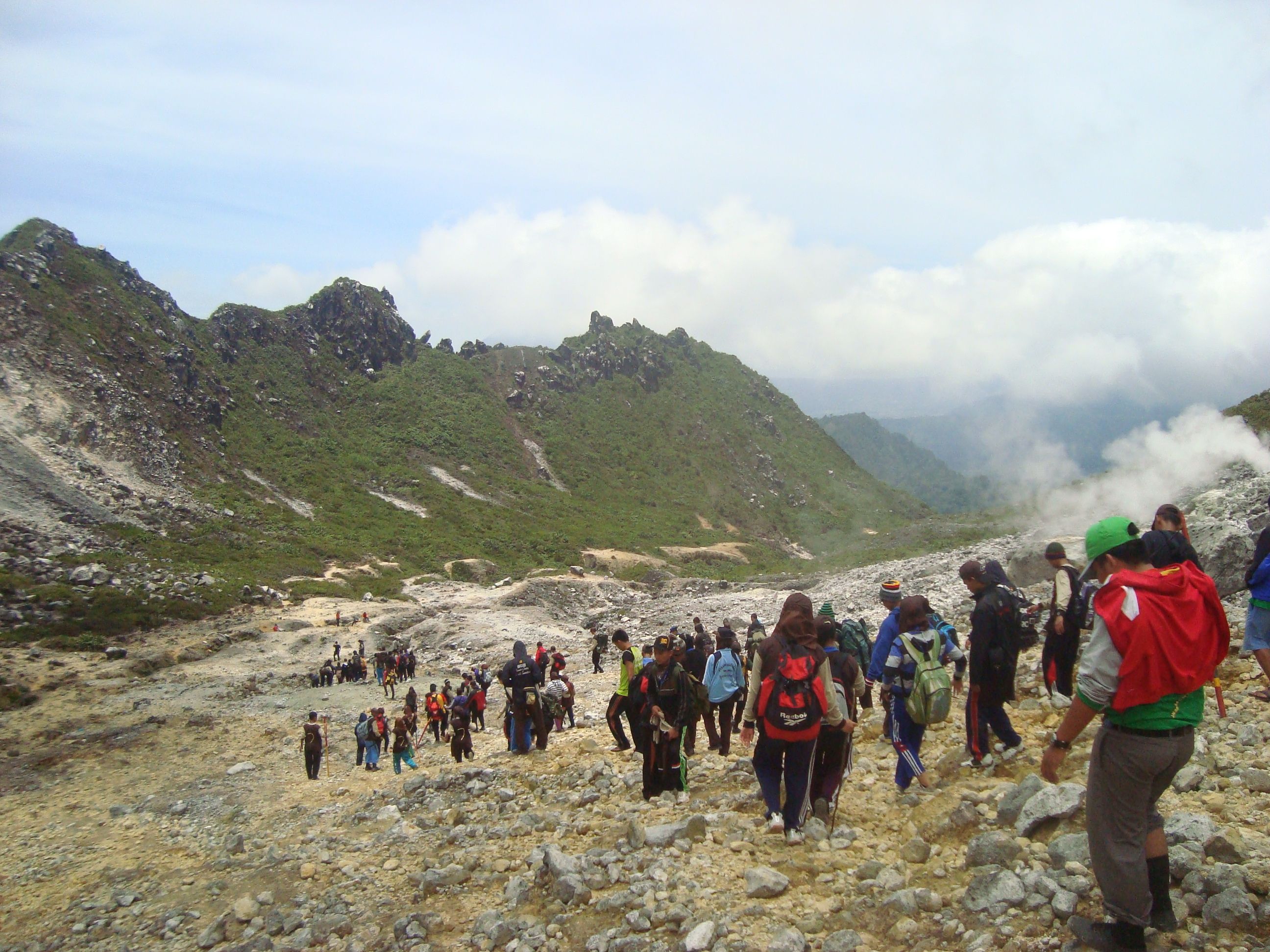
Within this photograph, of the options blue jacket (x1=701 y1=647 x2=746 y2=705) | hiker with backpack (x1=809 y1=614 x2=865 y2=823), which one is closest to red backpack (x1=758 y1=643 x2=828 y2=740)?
hiker with backpack (x1=809 y1=614 x2=865 y2=823)

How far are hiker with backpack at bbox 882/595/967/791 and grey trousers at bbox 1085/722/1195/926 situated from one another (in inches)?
84.4

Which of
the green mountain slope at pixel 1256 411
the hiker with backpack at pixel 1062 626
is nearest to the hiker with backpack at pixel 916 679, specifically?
the hiker with backpack at pixel 1062 626

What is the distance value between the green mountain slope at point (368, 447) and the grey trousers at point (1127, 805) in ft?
106

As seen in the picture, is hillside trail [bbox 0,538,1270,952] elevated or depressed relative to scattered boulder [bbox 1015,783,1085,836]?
depressed

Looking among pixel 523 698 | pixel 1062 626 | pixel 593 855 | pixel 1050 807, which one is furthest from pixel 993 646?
pixel 523 698

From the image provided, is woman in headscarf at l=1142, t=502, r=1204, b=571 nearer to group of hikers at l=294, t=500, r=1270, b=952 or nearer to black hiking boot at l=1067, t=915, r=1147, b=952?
group of hikers at l=294, t=500, r=1270, b=952

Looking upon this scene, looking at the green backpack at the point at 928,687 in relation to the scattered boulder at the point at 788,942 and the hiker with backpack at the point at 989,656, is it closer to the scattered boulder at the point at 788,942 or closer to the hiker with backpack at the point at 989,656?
the hiker with backpack at the point at 989,656

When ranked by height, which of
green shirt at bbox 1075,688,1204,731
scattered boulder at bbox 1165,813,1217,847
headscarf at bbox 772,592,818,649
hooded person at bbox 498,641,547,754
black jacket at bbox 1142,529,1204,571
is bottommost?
hooded person at bbox 498,641,547,754

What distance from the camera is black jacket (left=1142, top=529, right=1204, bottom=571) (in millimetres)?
4219

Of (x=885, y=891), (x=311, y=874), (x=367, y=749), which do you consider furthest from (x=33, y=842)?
(x=885, y=891)

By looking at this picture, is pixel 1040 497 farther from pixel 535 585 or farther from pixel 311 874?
pixel 311 874

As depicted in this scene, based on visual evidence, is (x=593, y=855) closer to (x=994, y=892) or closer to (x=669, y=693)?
(x=669, y=693)

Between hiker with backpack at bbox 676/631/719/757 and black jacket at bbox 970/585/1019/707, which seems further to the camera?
hiker with backpack at bbox 676/631/719/757

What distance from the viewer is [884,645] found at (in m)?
5.85
